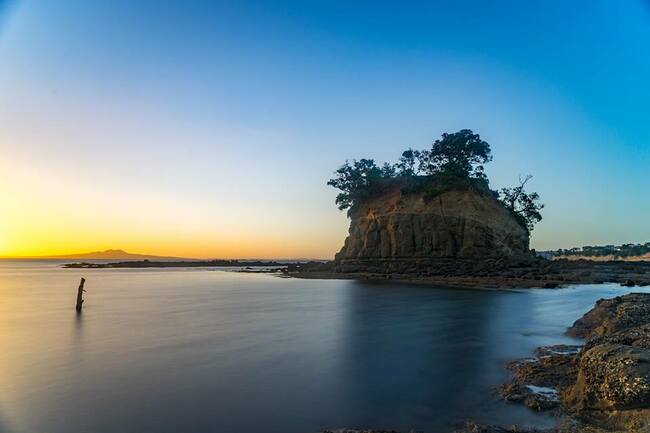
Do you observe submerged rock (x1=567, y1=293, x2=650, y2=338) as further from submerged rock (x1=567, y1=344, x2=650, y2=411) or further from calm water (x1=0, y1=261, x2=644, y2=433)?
submerged rock (x1=567, y1=344, x2=650, y2=411)

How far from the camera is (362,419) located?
7.52m

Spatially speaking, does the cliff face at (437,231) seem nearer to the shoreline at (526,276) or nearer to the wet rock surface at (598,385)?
the shoreline at (526,276)

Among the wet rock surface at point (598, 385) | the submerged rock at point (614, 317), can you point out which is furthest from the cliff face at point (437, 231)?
the wet rock surface at point (598, 385)

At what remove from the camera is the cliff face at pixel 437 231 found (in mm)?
52781

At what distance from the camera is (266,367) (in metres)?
11.6

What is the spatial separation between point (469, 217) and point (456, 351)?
143 ft

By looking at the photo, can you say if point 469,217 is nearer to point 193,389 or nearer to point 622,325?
point 622,325

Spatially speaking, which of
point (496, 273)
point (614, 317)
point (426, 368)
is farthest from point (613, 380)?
point (496, 273)

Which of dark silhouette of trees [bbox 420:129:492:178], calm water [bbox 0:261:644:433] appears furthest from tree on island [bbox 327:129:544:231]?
calm water [bbox 0:261:644:433]

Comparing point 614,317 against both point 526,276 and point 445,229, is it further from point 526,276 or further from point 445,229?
point 445,229

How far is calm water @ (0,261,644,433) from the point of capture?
766cm

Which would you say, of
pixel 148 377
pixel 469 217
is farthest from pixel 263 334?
pixel 469 217

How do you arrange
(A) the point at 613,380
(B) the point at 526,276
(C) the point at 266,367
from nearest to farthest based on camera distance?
(A) the point at 613,380
(C) the point at 266,367
(B) the point at 526,276

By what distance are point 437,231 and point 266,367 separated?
4592 cm
